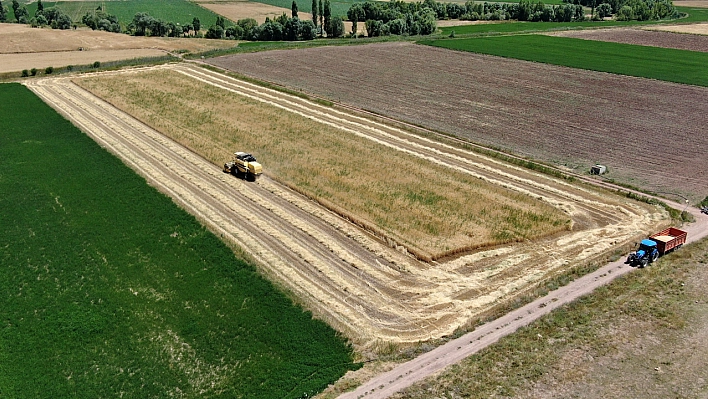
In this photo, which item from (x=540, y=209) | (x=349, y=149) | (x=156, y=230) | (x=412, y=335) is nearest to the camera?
(x=412, y=335)

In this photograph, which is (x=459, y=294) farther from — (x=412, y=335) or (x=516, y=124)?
(x=516, y=124)

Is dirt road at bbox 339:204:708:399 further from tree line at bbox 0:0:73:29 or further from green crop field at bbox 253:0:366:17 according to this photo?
green crop field at bbox 253:0:366:17

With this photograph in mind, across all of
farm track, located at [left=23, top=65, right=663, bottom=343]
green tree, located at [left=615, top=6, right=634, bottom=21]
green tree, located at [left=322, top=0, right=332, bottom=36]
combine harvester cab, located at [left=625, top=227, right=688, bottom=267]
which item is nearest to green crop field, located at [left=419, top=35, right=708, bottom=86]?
green tree, located at [left=322, top=0, right=332, bottom=36]

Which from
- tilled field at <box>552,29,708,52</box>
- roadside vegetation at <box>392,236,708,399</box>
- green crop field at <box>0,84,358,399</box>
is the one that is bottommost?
roadside vegetation at <box>392,236,708,399</box>

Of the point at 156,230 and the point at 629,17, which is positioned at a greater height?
the point at 629,17

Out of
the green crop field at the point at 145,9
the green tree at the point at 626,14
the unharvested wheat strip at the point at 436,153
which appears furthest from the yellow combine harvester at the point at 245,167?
the green tree at the point at 626,14

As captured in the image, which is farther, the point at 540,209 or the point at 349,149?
the point at 349,149

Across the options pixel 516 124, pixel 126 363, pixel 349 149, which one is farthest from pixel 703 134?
pixel 126 363
